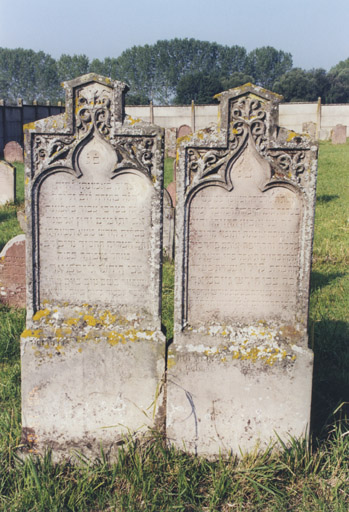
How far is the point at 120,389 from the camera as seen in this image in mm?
4184

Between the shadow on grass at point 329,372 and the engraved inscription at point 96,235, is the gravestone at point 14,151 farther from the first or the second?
the engraved inscription at point 96,235

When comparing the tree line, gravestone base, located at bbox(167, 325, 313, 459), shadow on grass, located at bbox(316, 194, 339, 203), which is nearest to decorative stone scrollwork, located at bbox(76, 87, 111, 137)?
gravestone base, located at bbox(167, 325, 313, 459)

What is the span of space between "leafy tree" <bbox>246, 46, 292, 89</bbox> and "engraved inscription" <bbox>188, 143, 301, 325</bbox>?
92320 mm

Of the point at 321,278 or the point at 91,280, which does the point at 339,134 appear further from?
the point at 91,280

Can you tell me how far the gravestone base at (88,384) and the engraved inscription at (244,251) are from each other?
541 mm

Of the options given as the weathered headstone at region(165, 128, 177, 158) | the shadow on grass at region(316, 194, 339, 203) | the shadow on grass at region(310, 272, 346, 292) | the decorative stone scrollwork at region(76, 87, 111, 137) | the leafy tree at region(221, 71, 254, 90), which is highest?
the leafy tree at region(221, 71, 254, 90)

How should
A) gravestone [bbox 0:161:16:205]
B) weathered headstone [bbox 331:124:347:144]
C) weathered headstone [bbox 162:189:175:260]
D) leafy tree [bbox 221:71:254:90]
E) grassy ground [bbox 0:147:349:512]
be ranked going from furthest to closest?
1. leafy tree [bbox 221:71:254:90]
2. weathered headstone [bbox 331:124:347:144]
3. gravestone [bbox 0:161:16:205]
4. weathered headstone [bbox 162:189:175:260]
5. grassy ground [bbox 0:147:349:512]

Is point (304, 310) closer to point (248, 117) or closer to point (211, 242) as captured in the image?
point (211, 242)

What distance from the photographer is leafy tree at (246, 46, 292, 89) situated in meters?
91.4

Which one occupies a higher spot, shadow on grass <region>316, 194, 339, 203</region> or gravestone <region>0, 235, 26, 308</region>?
shadow on grass <region>316, 194, 339, 203</region>

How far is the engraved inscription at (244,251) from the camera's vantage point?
4.04 metres

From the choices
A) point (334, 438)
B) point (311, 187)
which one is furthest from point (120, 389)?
point (311, 187)

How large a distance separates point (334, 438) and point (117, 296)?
198 cm

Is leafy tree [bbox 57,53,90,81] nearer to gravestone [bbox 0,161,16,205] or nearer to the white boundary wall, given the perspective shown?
the white boundary wall
